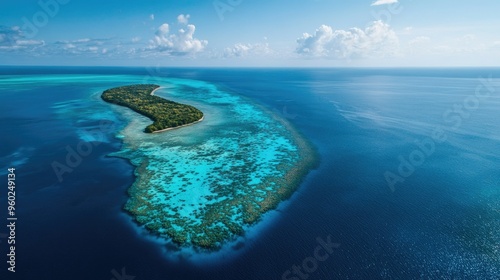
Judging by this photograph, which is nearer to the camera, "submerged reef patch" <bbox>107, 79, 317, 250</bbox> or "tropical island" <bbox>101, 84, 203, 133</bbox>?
"submerged reef patch" <bbox>107, 79, 317, 250</bbox>

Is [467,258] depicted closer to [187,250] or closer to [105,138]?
[187,250]

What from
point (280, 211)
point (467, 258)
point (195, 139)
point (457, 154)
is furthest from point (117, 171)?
point (457, 154)

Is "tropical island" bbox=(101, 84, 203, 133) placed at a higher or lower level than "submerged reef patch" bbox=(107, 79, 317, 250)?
higher

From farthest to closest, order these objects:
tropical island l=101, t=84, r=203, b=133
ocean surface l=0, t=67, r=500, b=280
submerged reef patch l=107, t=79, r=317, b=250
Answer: tropical island l=101, t=84, r=203, b=133, submerged reef patch l=107, t=79, r=317, b=250, ocean surface l=0, t=67, r=500, b=280

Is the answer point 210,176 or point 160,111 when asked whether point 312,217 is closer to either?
point 210,176

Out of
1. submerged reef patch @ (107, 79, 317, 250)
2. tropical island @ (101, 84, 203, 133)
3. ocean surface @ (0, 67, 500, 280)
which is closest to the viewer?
ocean surface @ (0, 67, 500, 280)

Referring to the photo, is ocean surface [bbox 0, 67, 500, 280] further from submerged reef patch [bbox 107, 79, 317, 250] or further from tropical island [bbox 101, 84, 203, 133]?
tropical island [bbox 101, 84, 203, 133]

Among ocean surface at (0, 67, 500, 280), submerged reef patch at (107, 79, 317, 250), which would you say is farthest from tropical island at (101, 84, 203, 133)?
ocean surface at (0, 67, 500, 280)

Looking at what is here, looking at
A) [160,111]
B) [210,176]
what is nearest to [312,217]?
[210,176]

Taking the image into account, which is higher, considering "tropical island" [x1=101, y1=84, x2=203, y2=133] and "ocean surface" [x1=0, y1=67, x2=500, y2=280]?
"tropical island" [x1=101, y1=84, x2=203, y2=133]

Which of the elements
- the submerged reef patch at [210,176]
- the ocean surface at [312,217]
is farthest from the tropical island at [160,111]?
the ocean surface at [312,217]
